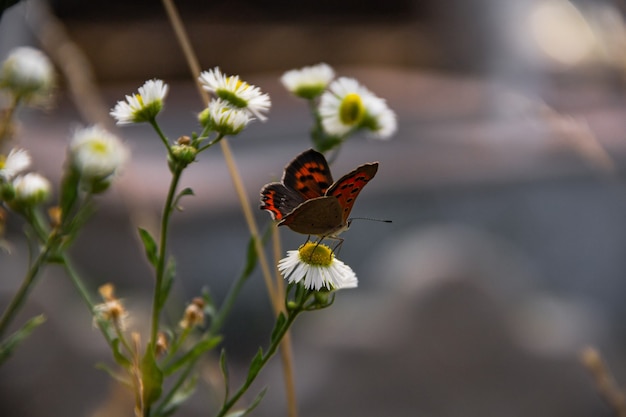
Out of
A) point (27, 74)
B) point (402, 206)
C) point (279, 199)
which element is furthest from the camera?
point (402, 206)

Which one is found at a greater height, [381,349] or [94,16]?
[94,16]

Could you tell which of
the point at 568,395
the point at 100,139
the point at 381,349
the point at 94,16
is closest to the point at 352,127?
the point at 100,139

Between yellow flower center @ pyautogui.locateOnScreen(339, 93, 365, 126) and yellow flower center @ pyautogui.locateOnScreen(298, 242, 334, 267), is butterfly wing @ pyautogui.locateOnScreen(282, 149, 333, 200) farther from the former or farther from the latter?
yellow flower center @ pyautogui.locateOnScreen(339, 93, 365, 126)

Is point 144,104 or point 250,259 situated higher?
point 144,104

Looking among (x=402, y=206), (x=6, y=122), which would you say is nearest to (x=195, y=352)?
(x=6, y=122)

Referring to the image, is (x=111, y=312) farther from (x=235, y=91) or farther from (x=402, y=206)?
(x=402, y=206)

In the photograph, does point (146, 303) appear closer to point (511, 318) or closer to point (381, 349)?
point (381, 349)

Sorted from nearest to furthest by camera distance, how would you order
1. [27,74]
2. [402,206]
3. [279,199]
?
1. [279,199]
2. [27,74]
3. [402,206]
